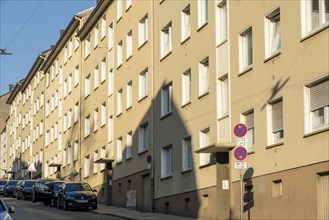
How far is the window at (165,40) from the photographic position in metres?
33.8

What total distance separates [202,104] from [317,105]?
8.90m

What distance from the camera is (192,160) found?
1155 inches

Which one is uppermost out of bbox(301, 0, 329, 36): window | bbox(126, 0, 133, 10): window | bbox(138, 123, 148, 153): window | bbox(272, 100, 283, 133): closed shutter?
bbox(126, 0, 133, 10): window

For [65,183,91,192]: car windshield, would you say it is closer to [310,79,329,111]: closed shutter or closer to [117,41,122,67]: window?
[117,41,122,67]: window

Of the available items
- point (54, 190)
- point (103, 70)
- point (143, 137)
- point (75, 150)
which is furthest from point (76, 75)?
point (143, 137)

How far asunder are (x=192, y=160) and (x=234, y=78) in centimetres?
518

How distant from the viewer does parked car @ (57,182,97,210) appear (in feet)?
119

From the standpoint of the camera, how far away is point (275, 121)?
74.6 feet

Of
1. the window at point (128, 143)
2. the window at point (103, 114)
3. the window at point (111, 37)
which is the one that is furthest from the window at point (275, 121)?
the window at point (103, 114)

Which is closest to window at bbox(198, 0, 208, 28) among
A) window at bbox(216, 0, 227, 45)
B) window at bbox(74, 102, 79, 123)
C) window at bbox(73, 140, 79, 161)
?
window at bbox(216, 0, 227, 45)

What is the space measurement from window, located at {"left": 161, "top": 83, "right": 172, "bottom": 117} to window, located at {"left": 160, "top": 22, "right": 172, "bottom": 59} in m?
1.74

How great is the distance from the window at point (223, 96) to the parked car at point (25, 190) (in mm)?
25264

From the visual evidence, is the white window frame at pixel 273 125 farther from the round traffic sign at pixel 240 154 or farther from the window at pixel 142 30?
the window at pixel 142 30

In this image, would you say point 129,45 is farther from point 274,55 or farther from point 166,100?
point 274,55
